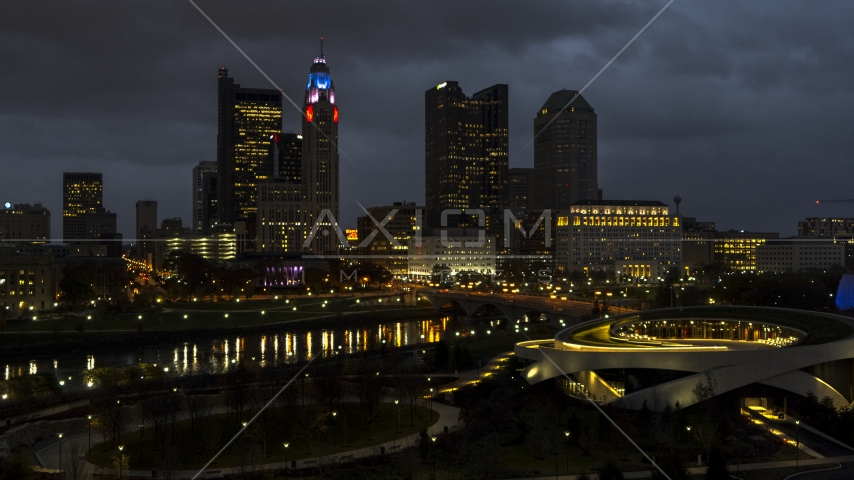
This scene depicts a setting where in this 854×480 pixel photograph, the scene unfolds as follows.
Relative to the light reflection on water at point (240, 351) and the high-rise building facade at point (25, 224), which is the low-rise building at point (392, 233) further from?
the light reflection on water at point (240, 351)

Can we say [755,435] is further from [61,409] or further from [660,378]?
[61,409]

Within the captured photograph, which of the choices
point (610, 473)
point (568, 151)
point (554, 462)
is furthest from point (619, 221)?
point (610, 473)

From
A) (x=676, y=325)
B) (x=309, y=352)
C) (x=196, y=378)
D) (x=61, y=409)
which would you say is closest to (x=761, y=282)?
(x=676, y=325)

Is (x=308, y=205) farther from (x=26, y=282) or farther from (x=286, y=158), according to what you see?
Result: (x=26, y=282)

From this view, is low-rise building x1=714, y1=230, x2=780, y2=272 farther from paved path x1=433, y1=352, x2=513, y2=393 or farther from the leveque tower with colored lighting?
paved path x1=433, y1=352, x2=513, y2=393

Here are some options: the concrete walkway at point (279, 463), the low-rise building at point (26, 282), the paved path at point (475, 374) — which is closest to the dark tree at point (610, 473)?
the concrete walkway at point (279, 463)

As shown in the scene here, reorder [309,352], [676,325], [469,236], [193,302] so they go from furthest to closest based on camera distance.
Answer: [469,236] < [193,302] < [309,352] < [676,325]
